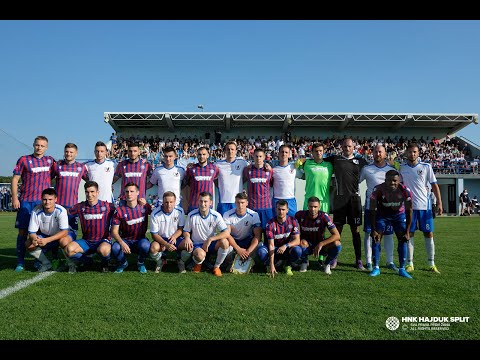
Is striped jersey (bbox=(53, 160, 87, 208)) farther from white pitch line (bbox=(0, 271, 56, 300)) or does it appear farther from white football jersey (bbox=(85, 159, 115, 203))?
white pitch line (bbox=(0, 271, 56, 300))

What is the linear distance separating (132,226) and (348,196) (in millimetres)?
3447

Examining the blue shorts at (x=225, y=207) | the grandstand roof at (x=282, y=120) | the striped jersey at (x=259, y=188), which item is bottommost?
the blue shorts at (x=225, y=207)

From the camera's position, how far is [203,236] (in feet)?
19.0

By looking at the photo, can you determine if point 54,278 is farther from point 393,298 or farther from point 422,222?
point 422,222

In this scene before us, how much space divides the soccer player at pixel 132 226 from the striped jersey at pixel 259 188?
5.62 feet

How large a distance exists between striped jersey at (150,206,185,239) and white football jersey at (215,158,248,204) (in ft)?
3.20

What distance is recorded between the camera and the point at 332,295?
428 centimetres

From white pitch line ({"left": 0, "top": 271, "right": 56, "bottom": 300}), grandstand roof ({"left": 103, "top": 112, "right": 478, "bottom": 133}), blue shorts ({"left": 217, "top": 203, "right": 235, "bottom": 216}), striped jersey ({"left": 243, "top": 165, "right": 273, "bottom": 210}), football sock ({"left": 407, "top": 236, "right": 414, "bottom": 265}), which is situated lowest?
white pitch line ({"left": 0, "top": 271, "right": 56, "bottom": 300})

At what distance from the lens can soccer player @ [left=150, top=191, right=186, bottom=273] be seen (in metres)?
5.62

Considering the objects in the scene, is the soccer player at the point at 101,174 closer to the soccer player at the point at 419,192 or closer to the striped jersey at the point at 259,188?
the striped jersey at the point at 259,188

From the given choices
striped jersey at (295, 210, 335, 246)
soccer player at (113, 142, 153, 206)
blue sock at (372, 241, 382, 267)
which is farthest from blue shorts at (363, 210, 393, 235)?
soccer player at (113, 142, 153, 206)

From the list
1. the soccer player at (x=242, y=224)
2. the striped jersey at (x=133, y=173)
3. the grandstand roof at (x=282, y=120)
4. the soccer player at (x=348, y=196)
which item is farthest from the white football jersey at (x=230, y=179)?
the grandstand roof at (x=282, y=120)

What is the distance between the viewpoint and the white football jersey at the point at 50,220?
5660 mm
